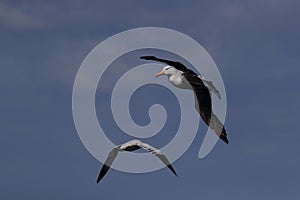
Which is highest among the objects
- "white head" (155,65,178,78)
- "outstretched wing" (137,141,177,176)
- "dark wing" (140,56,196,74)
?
"white head" (155,65,178,78)

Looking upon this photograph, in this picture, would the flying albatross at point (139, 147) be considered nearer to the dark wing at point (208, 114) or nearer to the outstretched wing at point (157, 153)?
the outstretched wing at point (157, 153)

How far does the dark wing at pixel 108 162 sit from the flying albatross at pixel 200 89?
23.0 feet

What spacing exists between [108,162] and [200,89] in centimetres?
1202

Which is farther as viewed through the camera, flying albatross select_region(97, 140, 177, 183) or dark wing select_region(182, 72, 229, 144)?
flying albatross select_region(97, 140, 177, 183)

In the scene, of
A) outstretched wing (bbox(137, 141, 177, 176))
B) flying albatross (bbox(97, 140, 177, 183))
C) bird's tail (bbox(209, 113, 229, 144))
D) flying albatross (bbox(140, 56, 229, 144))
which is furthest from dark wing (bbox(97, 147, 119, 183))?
bird's tail (bbox(209, 113, 229, 144))

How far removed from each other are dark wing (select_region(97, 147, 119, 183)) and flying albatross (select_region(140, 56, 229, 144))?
7005 millimetres

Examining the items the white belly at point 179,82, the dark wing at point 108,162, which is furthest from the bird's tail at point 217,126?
the dark wing at point 108,162

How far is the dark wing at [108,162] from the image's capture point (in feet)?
190

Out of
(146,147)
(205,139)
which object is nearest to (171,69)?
(146,147)

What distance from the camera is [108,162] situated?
195 ft

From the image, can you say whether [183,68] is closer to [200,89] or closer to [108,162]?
[200,89]

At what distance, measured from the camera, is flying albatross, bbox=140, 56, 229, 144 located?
1944 inches

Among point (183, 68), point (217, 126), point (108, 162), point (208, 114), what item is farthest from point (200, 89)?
point (108, 162)

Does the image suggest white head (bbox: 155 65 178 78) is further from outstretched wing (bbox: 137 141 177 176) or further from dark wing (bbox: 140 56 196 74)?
outstretched wing (bbox: 137 141 177 176)
